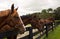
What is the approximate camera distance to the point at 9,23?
5098 mm

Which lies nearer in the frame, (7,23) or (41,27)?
(7,23)

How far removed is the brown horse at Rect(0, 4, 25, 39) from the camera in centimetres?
496

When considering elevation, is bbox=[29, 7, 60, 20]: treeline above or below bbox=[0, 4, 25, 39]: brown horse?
below

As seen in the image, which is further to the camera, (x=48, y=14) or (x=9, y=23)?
(x=48, y=14)

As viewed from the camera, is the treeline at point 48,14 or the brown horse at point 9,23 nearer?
the brown horse at point 9,23

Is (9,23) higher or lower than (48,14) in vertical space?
higher

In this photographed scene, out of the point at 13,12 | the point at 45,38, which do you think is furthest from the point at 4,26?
the point at 45,38

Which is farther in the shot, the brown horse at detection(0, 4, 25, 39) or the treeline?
the treeline

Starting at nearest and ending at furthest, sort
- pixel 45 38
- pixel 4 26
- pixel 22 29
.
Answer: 1. pixel 4 26
2. pixel 22 29
3. pixel 45 38

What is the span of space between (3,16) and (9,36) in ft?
1.90

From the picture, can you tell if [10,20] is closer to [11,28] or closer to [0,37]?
[11,28]

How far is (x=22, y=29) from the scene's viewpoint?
536 centimetres

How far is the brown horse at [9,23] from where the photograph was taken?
4.96m

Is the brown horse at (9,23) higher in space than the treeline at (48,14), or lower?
higher
